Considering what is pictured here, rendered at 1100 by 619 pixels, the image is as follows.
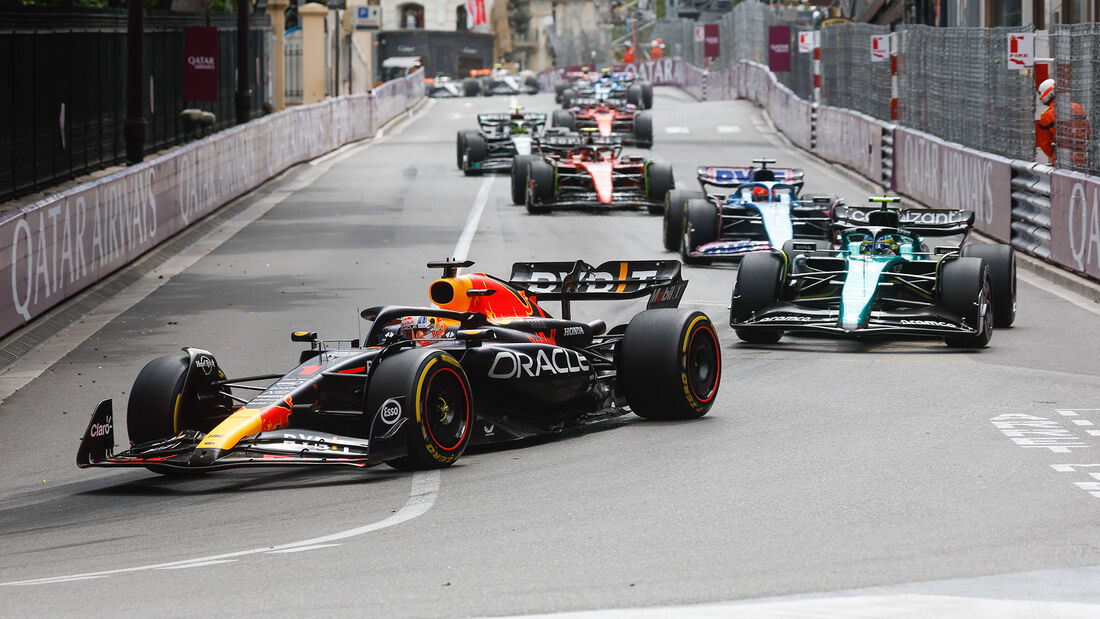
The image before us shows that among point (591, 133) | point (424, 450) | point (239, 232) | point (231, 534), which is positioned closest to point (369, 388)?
point (424, 450)

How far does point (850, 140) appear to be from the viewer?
3638cm

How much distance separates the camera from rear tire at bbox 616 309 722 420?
10.6 meters

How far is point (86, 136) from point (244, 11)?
10520 millimetres

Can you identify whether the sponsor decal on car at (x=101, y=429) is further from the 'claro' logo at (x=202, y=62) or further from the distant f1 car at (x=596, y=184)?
the 'claro' logo at (x=202, y=62)

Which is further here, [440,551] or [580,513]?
[580,513]

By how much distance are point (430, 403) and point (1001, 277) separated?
7322mm

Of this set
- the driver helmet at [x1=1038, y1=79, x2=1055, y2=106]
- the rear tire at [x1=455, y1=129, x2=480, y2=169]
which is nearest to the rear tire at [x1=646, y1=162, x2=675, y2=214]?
the driver helmet at [x1=1038, y1=79, x2=1055, y2=106]

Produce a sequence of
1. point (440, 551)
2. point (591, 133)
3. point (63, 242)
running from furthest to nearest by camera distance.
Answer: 1. point (591, 133)
2. point (63, 242)
3. point (440, 551)

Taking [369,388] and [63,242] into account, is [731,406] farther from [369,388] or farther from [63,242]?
[63,242]

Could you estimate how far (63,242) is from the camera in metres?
17.0

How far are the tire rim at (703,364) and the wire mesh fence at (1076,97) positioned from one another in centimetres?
904

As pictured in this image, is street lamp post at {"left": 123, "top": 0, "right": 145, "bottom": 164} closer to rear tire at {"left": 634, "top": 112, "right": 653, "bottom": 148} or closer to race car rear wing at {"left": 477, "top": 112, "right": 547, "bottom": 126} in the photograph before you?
race car rear wing at {"left": 477, "top": 112, "right": 547, "bottom": 126}

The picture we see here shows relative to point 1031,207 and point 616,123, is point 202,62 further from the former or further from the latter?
point 1031,207

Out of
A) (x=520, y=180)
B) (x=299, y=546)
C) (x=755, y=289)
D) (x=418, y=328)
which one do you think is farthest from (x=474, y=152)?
(x=299, y=546)
